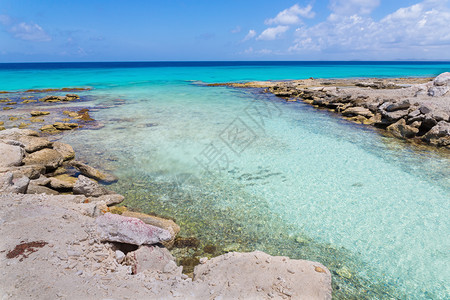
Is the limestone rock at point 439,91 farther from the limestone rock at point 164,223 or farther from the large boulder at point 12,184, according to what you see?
the large boulder at point 12,184

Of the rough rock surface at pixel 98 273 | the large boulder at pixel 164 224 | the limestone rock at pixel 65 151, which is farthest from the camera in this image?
the limestone rock at pixel 65 151

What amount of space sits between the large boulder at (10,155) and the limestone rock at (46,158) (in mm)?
293

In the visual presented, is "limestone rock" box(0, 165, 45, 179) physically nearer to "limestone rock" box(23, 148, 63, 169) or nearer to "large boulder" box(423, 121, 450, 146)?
"limestone rock" box(23, 148, 63, 169)

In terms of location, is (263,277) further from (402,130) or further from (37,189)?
(402,130)

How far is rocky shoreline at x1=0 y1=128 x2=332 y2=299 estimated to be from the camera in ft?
13.1

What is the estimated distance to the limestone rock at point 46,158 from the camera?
31.7 feet

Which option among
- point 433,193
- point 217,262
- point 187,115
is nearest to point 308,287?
point 217,262

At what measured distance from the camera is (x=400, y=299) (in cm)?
499

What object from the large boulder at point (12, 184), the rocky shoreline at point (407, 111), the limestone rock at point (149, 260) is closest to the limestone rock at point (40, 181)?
the large boulder at point (12, 184)

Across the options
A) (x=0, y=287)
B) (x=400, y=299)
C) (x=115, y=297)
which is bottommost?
(x=400, y=299)

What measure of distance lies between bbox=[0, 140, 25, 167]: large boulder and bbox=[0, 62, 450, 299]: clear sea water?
236 centimetres

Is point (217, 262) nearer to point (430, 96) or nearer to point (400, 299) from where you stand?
point (400, 299)

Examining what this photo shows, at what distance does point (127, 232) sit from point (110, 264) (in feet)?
2.47

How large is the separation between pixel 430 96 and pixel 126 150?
21543mm
